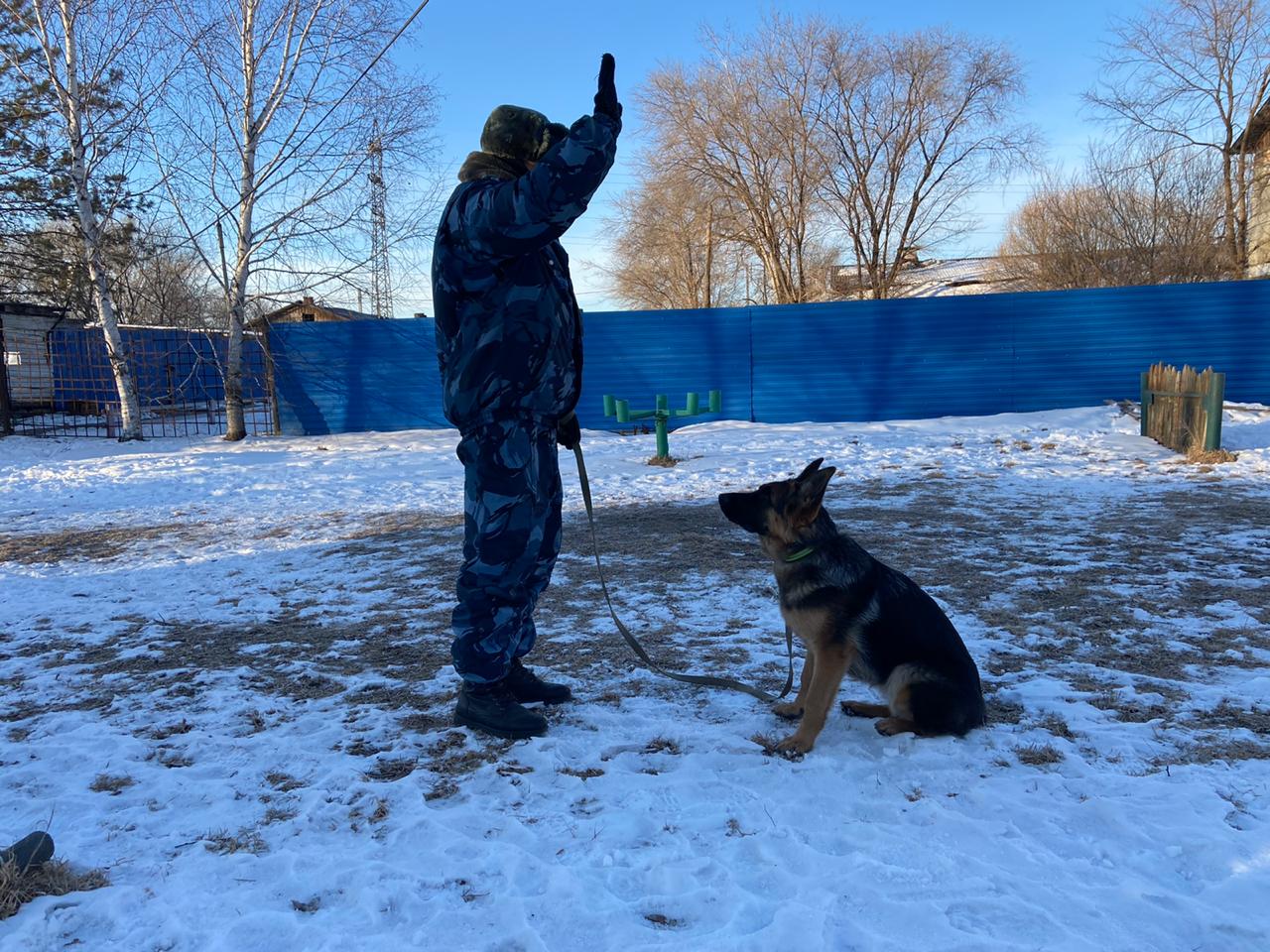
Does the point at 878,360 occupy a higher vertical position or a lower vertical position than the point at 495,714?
higher

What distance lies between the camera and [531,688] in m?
3.29

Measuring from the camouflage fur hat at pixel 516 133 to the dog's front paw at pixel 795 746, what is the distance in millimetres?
2340

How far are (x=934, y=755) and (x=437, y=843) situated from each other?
168 cm

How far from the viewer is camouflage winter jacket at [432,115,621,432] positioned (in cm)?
261

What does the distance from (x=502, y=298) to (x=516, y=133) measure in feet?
2.03

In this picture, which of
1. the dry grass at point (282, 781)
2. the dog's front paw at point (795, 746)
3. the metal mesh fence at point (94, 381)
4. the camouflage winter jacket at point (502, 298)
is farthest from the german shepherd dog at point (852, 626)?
the metal mesh fence at point (94, 381)

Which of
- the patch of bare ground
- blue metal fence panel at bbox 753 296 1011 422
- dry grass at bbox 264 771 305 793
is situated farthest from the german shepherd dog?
blue metal fence panel at bbox 753 296 1011 422

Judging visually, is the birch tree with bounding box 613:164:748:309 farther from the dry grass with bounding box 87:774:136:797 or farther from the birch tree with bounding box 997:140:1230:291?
the dry grass with bounding box 87:774:136:797

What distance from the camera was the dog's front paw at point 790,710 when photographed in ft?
10.3

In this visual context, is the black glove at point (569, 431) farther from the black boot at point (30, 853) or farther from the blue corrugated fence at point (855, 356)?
the blue corrugated fence at point (855, 356)

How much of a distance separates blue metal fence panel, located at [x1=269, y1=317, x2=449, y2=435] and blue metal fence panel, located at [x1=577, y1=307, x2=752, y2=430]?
327 centimetres

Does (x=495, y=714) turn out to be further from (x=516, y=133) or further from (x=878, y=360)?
(x=878, y=360)

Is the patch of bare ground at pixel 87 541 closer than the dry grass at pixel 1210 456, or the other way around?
the patch of bare ground at pixel 87 541

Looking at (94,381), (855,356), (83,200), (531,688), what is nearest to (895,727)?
(531,688)
